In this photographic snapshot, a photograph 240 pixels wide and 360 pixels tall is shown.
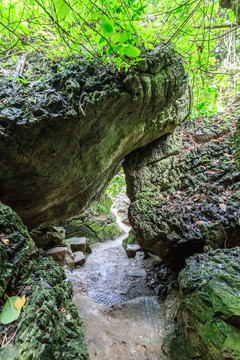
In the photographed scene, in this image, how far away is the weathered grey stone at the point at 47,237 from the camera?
671 cm

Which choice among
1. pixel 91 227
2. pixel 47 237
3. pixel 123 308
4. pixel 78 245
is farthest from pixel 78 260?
pixel 91 227

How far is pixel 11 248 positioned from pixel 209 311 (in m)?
3.01

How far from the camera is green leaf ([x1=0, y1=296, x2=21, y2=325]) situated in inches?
63.5

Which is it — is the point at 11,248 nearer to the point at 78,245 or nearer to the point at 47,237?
the point at 47,237

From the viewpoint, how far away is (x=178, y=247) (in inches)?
170

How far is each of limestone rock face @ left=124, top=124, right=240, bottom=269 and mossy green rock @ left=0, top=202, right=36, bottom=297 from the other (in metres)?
2.99

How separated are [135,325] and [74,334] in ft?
9.27

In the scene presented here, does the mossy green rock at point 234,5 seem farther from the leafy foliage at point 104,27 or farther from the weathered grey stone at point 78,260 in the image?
the weathered grey stone at point 78,260

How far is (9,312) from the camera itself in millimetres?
1699

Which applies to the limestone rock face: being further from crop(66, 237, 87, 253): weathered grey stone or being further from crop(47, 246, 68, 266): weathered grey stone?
crop(66, 237, 87, 253): weathered grey stone

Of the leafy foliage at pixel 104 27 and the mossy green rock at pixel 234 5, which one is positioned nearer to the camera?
the leafy foliage at pixel 104 27

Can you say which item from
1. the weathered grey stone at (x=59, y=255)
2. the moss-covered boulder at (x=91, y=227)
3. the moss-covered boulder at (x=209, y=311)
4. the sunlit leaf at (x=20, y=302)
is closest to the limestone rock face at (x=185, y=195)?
the moss-covered boulder at (x=209, y=311)

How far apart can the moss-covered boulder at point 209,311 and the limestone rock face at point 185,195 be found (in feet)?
2.31

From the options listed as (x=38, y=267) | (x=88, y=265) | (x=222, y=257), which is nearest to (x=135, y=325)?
(x=222, y=257)
